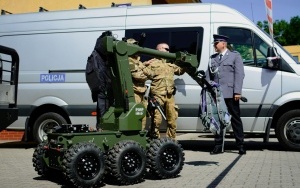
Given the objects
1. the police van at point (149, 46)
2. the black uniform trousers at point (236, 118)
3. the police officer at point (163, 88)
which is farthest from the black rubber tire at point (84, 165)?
the police van at point (149, 46)

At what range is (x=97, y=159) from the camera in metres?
5.20

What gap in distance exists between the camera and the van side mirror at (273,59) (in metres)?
8.46

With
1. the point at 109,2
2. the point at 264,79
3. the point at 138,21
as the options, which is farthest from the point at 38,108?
the point at 109,2

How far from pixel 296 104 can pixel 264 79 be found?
78 centimetres

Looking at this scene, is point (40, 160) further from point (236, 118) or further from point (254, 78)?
point (254, 78)

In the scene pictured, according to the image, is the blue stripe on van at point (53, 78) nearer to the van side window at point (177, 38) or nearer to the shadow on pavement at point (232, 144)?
the van side window at point (177, 38)

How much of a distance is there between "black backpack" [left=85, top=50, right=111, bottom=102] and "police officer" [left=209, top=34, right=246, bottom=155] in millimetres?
2440

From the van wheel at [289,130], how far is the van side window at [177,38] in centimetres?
194

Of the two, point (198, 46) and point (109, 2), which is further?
point (109, 2)

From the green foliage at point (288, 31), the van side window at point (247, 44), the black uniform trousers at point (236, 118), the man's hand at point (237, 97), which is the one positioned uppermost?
the green foliage at point (288, 31)

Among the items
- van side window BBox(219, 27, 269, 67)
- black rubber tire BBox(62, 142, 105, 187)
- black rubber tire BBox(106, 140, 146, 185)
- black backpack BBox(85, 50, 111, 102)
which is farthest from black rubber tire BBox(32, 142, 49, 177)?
van side window BBox(219, 27, 269, 67)

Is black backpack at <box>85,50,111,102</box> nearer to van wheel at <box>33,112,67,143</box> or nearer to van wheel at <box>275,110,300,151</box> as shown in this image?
van wheel at <box>33,112,67,143</box>

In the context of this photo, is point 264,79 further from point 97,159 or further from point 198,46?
point 97,159

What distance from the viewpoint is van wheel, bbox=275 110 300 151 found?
8.51 meters
